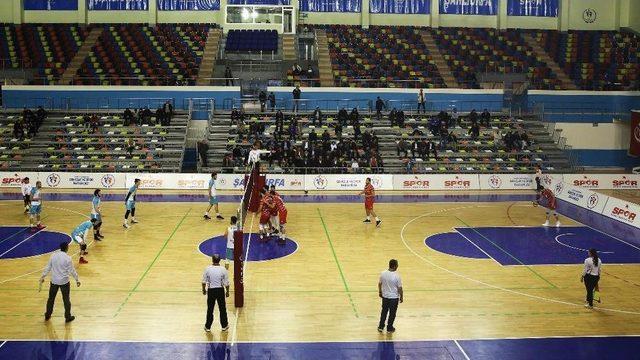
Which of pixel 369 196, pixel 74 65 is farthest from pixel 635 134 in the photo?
pixel 74 65

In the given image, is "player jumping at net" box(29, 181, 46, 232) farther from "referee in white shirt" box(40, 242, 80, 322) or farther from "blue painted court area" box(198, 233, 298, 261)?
"referee in white shirt" box(40, 242, 80, 322)

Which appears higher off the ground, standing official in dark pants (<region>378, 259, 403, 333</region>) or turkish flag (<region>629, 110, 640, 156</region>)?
turkish flag (<region>629, 110, 640, 156</region>)

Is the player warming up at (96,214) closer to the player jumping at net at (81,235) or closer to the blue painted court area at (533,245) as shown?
the player jumping at net at (81,235)

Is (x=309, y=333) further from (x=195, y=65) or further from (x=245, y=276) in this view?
(x=195, y=65)

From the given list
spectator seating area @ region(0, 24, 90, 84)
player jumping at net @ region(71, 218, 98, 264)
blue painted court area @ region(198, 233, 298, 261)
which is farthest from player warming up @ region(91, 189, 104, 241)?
spectator seating area @ region(0, 24, 90, 84)

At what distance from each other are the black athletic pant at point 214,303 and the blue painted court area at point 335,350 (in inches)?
30.7

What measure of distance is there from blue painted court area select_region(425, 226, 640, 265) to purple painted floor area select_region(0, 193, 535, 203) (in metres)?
6.80

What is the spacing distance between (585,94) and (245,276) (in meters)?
35.6

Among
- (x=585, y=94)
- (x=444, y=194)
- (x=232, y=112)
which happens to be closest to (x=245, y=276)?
(x=444, y=194)

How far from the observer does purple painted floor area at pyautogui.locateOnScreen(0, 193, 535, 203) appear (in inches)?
1244

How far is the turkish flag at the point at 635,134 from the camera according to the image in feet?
141

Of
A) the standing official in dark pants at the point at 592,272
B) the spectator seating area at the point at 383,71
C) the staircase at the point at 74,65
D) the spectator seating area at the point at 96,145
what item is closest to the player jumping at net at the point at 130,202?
the spectator seating area at the point at 96,145

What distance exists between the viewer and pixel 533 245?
76.1 ft

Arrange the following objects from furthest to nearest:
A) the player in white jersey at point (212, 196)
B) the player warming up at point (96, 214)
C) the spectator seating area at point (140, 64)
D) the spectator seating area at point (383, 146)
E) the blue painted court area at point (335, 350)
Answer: the spectator seating area at point (140, 64) → the spectator seating area at point (383, 146) → the player in white jersey at point (212, 196) → the player warming up at point (96, 214) → the blue painted court area at point (335, 350)
